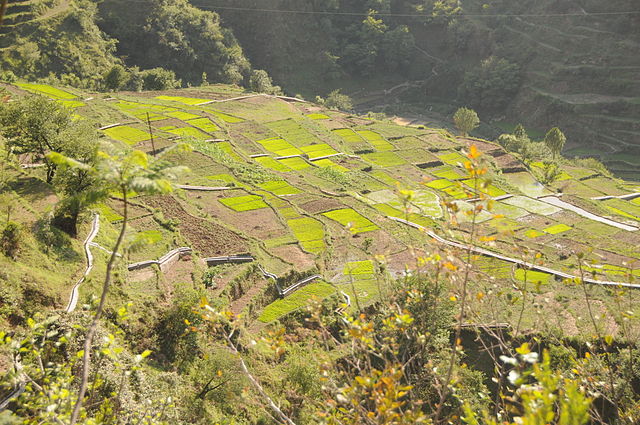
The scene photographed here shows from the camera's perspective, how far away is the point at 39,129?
1945cm

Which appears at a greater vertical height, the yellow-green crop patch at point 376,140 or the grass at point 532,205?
the yellow-green crop patch at point 376,140

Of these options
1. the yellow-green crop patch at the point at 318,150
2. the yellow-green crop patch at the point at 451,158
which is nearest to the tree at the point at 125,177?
the yellow-green crop patch at the point at 318,150

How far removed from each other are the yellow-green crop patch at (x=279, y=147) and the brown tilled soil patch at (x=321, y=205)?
9004 millimetres

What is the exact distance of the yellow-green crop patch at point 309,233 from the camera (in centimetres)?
2542

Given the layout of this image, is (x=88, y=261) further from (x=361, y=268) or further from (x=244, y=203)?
(x=361, y=268)

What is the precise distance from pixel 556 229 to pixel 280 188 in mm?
20800

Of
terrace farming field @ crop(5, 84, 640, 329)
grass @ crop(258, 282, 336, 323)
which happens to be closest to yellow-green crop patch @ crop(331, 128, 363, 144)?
terrace farming field @ crop(5, 84, 640, 329)

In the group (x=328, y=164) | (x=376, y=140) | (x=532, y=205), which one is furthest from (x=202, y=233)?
(x=532, y=205)

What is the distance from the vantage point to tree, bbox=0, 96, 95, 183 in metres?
19.2

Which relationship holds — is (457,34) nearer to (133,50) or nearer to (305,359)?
(133,50)

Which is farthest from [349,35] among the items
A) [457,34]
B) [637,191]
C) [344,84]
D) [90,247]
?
[90,247]

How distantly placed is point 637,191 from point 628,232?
47.4ft

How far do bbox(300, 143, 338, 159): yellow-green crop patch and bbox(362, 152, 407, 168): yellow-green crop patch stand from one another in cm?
333

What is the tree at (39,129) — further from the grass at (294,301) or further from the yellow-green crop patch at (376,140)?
the yellow-green crop patch at (376,140)
